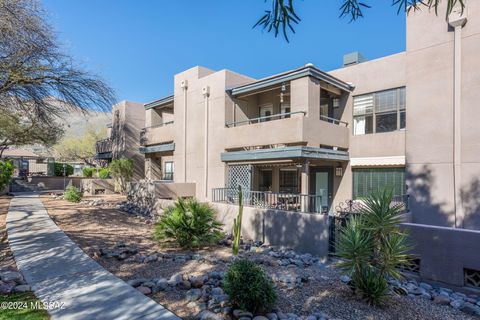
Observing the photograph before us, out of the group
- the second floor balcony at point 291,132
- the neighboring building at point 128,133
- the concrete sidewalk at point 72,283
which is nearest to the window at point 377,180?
the second floor balcony at point 291,132

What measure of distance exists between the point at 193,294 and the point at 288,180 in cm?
1287

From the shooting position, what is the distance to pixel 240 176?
52.6 ft

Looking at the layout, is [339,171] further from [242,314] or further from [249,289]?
[242,314]

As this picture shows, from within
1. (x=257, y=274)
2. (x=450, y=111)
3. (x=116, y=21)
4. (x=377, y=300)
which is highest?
(x=116, y=21)

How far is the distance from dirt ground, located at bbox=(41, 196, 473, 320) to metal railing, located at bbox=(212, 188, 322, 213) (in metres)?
3.32

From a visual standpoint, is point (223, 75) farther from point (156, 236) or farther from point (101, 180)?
point (101, 180)

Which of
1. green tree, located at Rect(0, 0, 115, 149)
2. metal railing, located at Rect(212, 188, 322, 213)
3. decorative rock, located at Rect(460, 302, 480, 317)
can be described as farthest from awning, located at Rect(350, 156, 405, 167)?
green tree, located at Rect(0, 0, 115, 149)

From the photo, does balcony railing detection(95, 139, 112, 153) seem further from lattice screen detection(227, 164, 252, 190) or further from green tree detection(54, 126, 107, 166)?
lattice screen detection(227, 164, 252, 190)

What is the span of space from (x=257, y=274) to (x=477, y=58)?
12055 millimetres

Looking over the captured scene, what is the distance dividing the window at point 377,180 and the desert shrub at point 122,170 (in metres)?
18.7

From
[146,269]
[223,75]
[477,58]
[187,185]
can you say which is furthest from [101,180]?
[477,58]

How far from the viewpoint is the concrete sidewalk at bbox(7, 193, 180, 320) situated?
15.7 ft

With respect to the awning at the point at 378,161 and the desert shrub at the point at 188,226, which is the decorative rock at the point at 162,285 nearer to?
the desert shrub at the point at 188,226

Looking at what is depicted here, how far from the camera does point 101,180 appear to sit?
1058 inches
